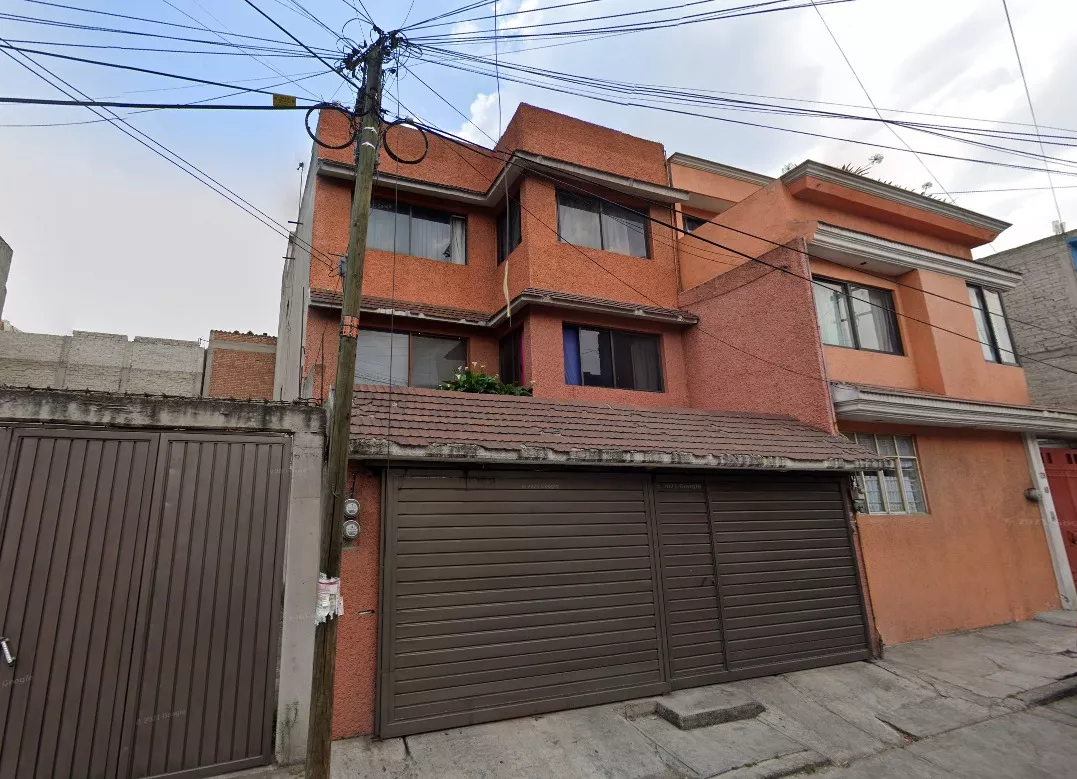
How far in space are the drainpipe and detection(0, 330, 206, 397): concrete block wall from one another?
26.5 m

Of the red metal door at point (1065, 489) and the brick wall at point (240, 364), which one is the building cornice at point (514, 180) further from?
the brick wall at point (240, 364)

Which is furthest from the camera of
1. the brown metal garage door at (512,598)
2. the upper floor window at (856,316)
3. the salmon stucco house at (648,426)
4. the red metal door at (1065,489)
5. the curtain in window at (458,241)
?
the curtain in window at (458,241)

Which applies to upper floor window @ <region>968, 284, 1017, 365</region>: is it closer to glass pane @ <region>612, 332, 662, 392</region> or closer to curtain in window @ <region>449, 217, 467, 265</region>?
glass pane @ <region>612, 332, 662, 392</region>

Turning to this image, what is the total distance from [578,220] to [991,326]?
9.64 meters

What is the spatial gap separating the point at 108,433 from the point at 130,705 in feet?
7.72

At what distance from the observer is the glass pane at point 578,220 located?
1194 centimetres

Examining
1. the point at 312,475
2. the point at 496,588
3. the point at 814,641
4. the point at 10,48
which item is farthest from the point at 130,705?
the point at 814,641

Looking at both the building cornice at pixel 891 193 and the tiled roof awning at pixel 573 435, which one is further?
the building cornice at pixel 891 193

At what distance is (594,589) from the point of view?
6508 mm

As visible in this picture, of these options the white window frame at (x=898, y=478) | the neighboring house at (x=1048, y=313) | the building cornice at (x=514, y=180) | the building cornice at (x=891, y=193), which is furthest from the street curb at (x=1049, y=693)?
the building cornice at (x=514, y=180)

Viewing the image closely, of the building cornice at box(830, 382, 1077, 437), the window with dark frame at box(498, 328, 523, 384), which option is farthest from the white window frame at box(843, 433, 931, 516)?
the window with dark frame at box(498, 328, 523, 384)

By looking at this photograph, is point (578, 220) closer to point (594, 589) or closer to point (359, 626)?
point (594, 589)

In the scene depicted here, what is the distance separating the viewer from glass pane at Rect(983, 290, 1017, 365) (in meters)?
12.1

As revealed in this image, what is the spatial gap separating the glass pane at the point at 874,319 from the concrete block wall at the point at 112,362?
2309 cm
